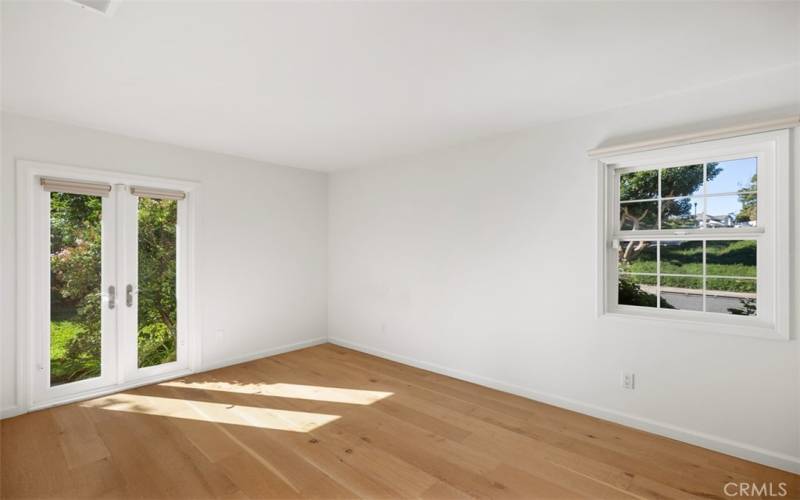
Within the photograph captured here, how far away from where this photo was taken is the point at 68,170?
338cm

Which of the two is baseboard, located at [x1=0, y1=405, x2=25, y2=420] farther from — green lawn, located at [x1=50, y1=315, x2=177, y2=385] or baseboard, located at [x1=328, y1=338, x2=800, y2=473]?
baseboard, located at [x1=328, y1=338, x2=800, y2=473]

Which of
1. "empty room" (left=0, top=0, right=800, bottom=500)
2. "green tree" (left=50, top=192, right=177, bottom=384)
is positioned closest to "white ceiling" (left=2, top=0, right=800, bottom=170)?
"empty room" (left=0, top=0, right=800, bottom=500)

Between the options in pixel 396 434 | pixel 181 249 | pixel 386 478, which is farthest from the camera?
pixel 181 249

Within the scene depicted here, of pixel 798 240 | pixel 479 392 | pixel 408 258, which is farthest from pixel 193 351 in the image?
pixel 798 240

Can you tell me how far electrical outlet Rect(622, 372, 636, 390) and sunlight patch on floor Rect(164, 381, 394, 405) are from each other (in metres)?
2.00

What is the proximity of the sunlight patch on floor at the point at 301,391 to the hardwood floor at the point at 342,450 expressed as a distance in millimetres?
23

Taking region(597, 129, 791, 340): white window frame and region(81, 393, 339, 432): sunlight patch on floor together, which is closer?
region(597, 129, 791, 340): white window frame

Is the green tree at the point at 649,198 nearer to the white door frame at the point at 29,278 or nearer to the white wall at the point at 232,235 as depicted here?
the white wall at the point at 232,235

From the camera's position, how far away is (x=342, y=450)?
2.62 meters

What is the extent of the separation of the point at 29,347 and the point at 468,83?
4.16 m

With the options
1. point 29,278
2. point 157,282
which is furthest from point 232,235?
point 29,278

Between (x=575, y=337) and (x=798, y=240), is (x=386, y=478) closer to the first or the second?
(x=575, y=337)

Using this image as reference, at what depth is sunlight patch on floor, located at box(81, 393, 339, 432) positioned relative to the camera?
9.82 ft

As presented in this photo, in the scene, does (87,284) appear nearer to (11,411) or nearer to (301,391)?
(11,411)
